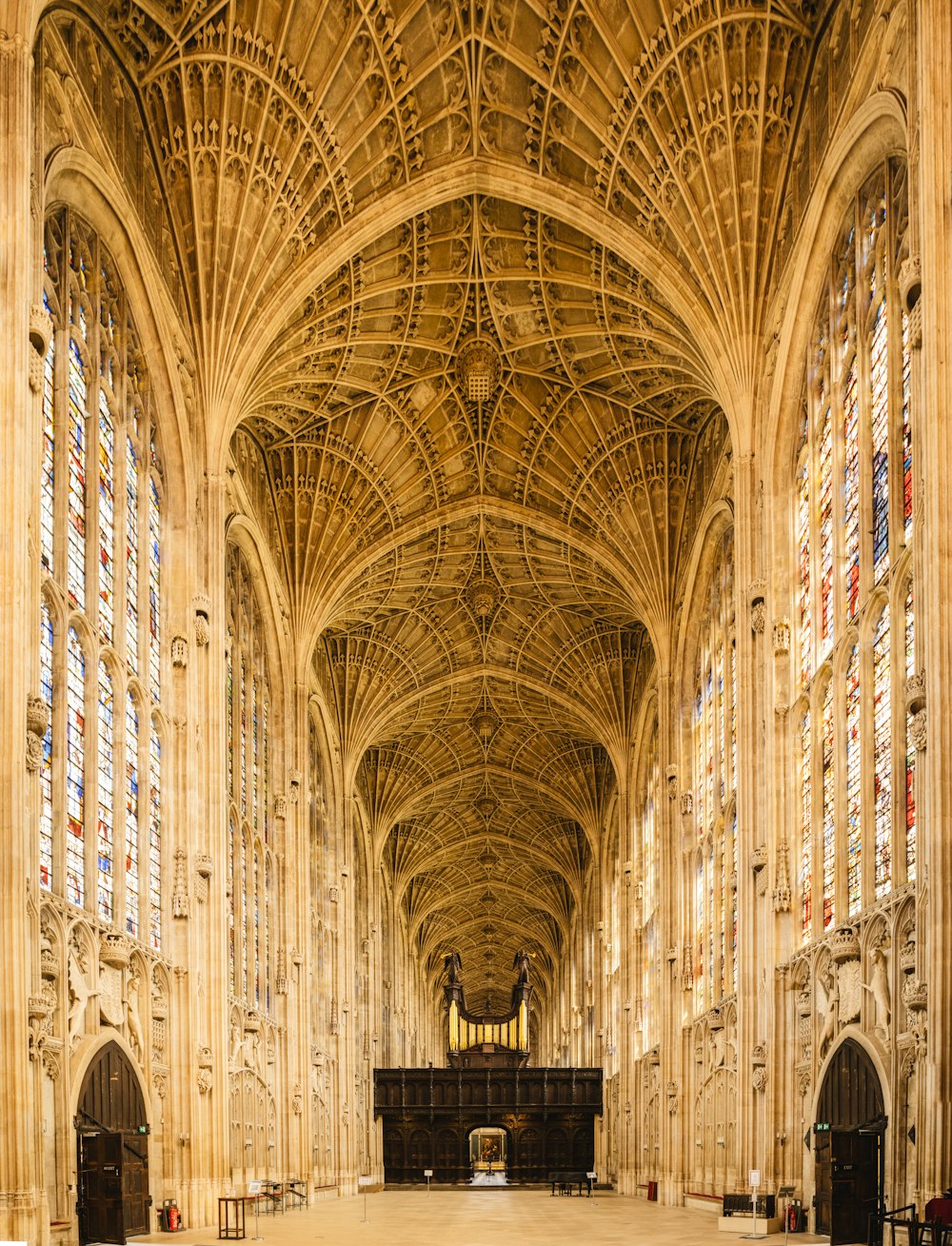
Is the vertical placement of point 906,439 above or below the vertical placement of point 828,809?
above

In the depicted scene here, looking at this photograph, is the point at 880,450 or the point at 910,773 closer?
the point at 910,773

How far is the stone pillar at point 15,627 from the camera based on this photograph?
18578mm

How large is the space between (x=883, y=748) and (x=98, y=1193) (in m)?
14.8

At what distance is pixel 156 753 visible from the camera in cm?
3098

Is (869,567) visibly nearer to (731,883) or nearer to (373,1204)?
(731,883)

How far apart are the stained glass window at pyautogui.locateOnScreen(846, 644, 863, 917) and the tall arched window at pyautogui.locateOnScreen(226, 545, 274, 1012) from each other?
54.9 ft

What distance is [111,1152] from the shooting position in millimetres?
24734

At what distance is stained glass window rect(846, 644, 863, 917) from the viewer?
2541 cm

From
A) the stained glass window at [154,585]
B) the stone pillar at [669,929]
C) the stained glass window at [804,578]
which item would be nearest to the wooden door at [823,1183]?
the stained glass window at [804,578]

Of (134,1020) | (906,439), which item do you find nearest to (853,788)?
(906,439)

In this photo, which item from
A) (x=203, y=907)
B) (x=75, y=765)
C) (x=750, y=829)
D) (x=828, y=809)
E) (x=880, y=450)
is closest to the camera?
(x=880, y=450)

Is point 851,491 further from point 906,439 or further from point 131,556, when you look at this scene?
point 131,556

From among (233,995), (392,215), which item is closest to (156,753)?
(233,995)

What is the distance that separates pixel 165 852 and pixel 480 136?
1744cm
